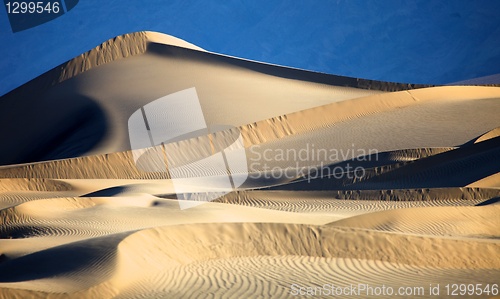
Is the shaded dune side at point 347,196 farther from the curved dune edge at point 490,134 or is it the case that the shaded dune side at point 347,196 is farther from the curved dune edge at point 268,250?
the curved dune edge at point 490,134

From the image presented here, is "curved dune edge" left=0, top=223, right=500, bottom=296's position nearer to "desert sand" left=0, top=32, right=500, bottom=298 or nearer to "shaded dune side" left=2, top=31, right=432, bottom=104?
"desert sand" left=0, top=32, right=500, bottom=298

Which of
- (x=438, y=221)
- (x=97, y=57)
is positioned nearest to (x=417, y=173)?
(x=438, y=221)

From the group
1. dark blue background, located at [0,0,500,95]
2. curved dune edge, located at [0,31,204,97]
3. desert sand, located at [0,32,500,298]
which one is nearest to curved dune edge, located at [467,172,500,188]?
desert sand, located at [0,32,500,298]

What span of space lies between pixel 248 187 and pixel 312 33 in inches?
2391

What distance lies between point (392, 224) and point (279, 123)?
1034 centimetres

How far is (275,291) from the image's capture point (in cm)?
661

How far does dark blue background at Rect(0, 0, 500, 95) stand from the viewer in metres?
63.1

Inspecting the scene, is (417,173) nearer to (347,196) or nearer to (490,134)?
(347,196)

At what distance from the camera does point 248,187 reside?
15.1 metres

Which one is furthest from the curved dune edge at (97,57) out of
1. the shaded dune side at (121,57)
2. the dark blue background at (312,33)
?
the dark blue background at (312,33)

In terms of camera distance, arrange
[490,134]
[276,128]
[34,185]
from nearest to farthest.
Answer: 1. [34,185]
2. [490,134]
3. [276,128]

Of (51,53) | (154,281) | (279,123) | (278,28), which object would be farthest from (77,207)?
(51,53)

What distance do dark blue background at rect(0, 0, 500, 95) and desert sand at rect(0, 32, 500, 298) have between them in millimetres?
40123

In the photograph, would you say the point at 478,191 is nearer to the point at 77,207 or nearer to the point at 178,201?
the point at 178,201
